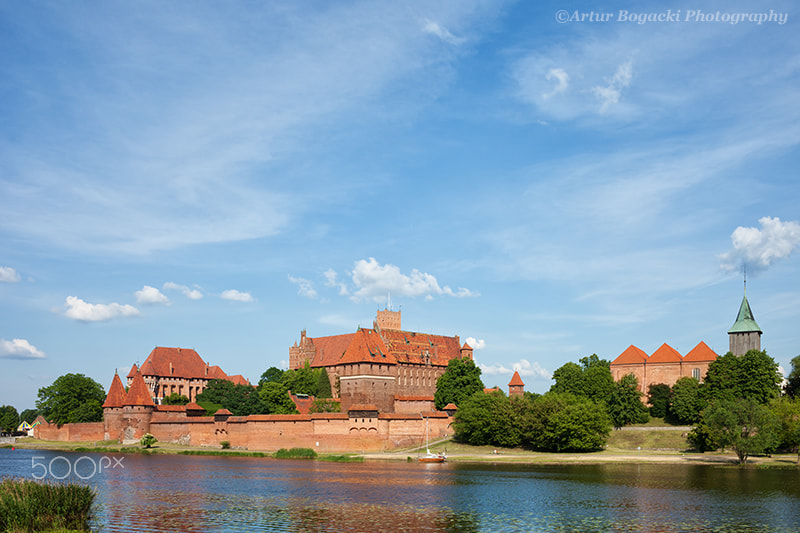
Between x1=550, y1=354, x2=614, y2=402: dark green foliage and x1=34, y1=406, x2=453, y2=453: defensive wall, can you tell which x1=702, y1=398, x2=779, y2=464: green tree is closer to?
x1=550, y1=354, x2=614, y2=402: dark green foliage

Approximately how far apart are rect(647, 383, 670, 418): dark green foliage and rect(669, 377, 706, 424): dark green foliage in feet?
5.13

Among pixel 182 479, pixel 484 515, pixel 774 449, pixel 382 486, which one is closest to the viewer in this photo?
pixel 484 515

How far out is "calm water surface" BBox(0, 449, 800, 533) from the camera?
25078 millimetres

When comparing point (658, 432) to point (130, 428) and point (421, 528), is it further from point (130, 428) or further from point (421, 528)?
point (130, 428)

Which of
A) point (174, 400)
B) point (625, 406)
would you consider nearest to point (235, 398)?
point (174, 400)

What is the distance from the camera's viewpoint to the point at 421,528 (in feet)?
79.6

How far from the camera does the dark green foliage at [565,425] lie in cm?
5331

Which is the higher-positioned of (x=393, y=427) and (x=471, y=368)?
(x=471, y=368)

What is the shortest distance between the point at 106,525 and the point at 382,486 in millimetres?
15155

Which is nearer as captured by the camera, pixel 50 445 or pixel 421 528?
pixel 421 528

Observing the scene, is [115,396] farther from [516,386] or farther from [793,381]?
[793,381]

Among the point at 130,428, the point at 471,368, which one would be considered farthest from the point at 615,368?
the point at 130,428

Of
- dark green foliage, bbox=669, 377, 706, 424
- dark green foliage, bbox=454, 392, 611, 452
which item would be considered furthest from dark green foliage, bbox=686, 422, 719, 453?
dark green foliage, bbox=454, 392, 611, 452

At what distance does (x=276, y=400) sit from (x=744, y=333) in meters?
46.0
